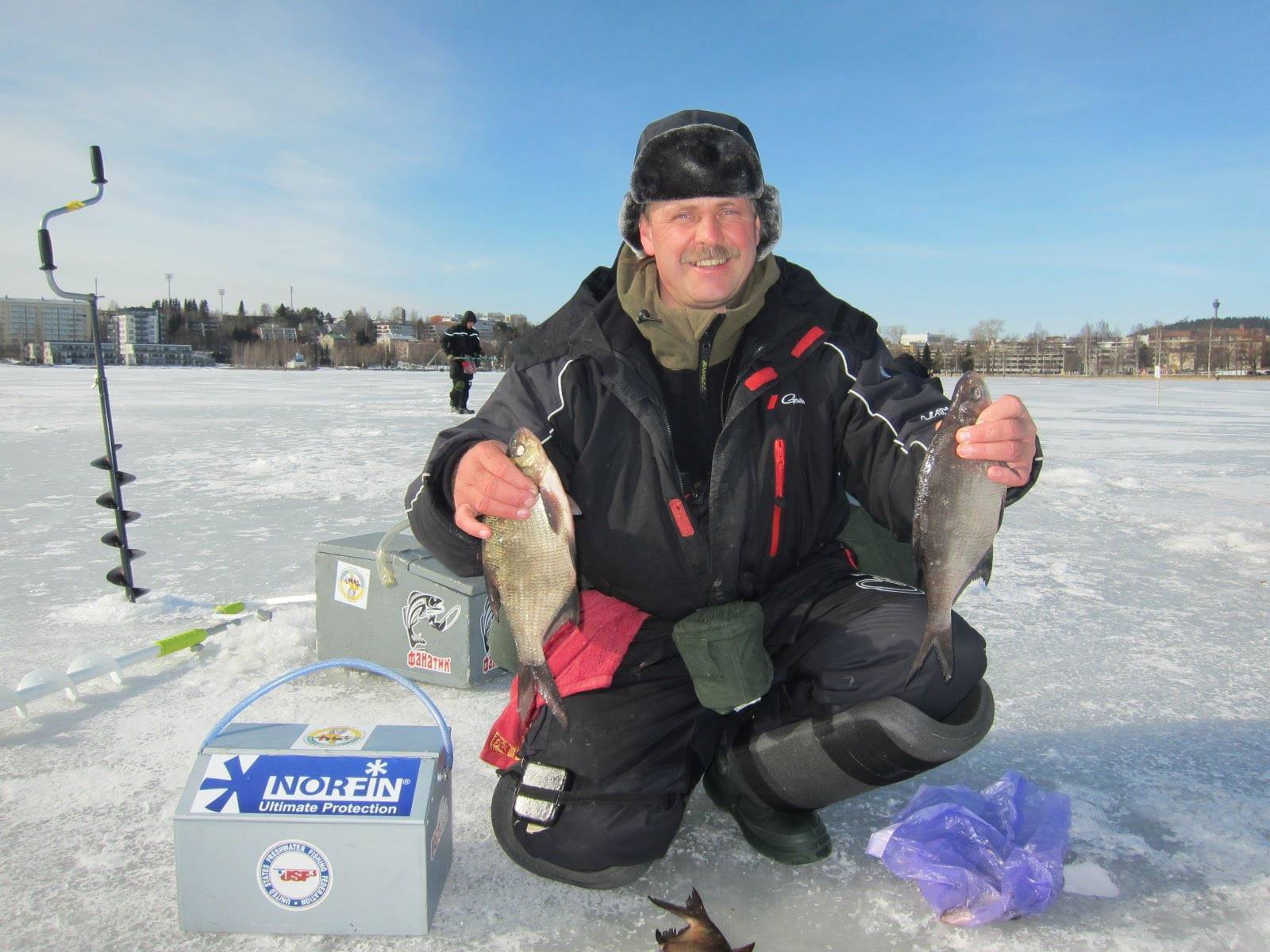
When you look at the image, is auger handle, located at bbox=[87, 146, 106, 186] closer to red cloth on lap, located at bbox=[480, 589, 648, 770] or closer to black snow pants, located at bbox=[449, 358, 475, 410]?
red cloth on lap, located at bbox=[480, 589, 648, 770]

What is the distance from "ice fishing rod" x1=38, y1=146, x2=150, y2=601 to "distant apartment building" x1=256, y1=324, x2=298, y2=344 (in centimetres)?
14275

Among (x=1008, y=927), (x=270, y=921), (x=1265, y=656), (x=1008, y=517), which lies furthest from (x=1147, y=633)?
(x=270, y=921)

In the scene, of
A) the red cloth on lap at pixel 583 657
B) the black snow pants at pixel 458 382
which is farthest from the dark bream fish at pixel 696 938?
the black snow pants at pixel 458 382

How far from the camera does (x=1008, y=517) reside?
20.2ft

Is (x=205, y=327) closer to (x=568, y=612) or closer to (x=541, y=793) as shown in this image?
(x=541, y=793)

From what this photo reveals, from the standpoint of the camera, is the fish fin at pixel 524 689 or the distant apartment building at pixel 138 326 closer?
the fish fin at pixel 524 689

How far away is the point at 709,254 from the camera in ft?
8.20

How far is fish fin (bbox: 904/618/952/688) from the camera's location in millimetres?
2043

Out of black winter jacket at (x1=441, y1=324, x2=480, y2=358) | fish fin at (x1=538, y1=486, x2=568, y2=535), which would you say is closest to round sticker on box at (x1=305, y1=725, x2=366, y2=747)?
fish fin at (x1=538, y1=486, x2=568, y2=535)

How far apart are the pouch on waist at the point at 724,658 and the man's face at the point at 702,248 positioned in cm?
93

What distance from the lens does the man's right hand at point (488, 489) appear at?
1777 millimetres

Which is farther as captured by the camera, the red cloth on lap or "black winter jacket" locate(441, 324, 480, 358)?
"black winter jacket" locate(441, 324, 480, 358)

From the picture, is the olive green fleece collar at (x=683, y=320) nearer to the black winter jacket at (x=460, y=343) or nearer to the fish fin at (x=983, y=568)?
the fish fin at (x=983, y=568)

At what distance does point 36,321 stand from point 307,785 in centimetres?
23160
